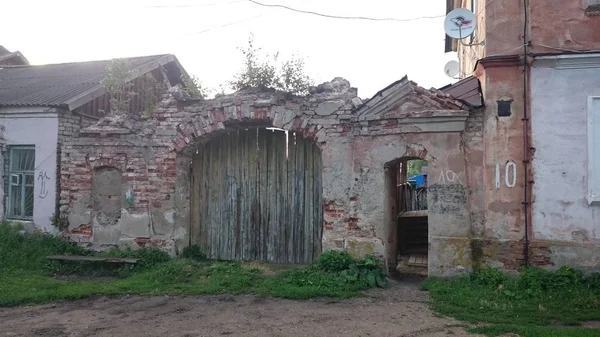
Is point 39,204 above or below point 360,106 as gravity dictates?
below

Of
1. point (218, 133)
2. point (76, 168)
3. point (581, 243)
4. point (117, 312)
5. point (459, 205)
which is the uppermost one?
point (218, 133)

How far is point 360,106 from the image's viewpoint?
8.62 metres

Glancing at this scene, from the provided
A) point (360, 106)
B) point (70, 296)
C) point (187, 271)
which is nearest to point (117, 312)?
point (70, 296)

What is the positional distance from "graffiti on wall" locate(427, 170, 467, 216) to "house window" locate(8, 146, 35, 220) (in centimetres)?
903

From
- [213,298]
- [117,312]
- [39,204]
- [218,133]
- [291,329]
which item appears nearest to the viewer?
[291,329]

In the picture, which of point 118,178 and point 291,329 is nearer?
point 291,329

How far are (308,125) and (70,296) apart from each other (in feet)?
16.2

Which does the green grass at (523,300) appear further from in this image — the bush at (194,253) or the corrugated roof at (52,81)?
the corrugated roof at (52,81)

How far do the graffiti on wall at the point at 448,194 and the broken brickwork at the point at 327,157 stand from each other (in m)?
0.02

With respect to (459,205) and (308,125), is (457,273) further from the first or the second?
(308,125)

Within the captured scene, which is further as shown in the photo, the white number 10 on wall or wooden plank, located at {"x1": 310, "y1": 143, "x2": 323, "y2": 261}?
wooden plank, located at {"x1": 310, "y1": 143, "x2": 323, "y2": 261}

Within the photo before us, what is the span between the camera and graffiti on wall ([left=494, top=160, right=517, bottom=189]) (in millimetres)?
7781

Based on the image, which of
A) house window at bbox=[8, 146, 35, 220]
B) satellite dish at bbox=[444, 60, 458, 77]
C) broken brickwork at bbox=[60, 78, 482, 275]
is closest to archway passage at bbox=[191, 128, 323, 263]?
broken brickwork at bbox=[60, 78, 482, 275]

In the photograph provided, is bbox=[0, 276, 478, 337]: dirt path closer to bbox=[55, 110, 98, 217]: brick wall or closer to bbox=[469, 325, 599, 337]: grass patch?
bbox=[469, 325, 599, 337]: grass patch
